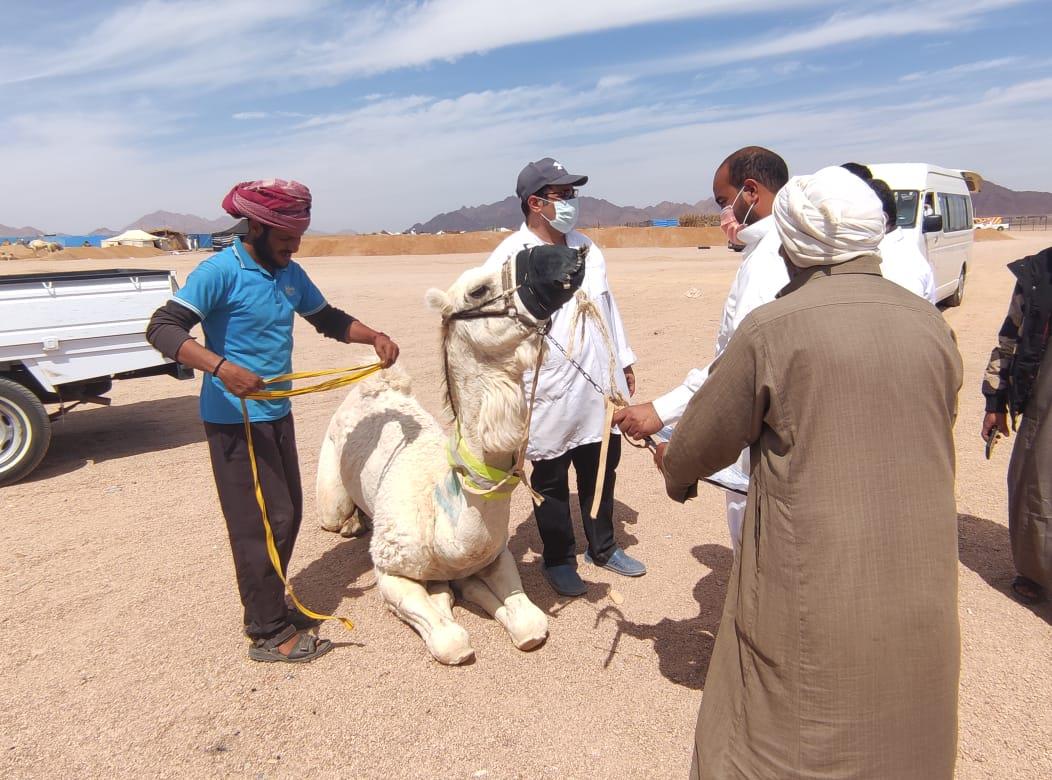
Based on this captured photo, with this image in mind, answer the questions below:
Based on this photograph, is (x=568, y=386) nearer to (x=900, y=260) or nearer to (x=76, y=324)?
(x=900, y=260)

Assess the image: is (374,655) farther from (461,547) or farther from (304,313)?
(304,313)

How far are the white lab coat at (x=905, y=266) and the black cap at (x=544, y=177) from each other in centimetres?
162

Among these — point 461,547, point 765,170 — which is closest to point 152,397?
point 461,547

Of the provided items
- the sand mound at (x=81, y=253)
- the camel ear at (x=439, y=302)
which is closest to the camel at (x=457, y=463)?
the camel ear at (x=439, y=302)

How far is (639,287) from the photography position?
63.9 ft

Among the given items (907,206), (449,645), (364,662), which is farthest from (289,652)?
(907,206)

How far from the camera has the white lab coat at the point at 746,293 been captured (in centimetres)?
274

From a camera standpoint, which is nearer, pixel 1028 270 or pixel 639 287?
pixel 1028 270

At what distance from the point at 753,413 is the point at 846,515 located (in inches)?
12.9

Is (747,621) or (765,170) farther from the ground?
(765,170)

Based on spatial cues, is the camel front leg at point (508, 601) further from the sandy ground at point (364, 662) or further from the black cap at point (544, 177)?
the black cap at point (544, 177)

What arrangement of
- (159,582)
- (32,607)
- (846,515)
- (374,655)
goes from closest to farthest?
1. (846,515)
2. (374,655)
3. (32,607)
4. (159,582)

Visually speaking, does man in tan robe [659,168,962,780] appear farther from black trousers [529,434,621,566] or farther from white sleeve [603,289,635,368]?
white sleeve [603,289,635,368]

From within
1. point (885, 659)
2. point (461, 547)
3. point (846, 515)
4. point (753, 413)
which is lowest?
point (461, 547)
